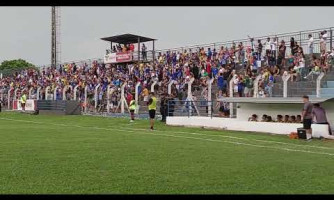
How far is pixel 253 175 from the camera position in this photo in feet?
31.1

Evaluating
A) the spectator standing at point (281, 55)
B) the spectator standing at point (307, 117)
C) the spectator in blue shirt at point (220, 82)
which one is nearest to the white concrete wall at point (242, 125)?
the spectator standing at point (307, 117)

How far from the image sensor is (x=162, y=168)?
10.3 m

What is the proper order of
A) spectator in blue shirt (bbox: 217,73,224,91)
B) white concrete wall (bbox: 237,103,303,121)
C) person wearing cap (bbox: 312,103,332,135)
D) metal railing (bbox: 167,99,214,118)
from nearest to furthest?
person wearing cap (bbox: 312,103,332,135)
white concrete wall (bbox: 237,103,303,121)
metal railing (bbox: 167,99,214,118)
spectator in blue shirt (bbox: 217,73,224,91)

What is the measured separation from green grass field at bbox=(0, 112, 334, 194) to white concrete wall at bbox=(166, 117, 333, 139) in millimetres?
2925

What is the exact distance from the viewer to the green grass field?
7930 mm

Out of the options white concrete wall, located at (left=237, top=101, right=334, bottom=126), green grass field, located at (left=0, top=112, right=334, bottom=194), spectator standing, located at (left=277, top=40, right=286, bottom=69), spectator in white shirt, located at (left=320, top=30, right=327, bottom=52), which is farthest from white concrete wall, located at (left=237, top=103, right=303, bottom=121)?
green grass field, located at (left=0, top=112, right=334, bottom=194)

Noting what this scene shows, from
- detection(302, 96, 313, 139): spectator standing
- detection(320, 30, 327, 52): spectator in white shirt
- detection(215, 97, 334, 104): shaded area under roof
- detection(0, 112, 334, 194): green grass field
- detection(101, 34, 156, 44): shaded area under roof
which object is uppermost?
detection(101, 34, 156, 44): shaded area under roof

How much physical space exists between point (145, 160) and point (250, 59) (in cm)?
1892

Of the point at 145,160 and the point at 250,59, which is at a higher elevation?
the point at 250,59

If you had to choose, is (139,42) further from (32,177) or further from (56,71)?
(32,177)

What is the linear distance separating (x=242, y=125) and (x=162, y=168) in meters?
13.8

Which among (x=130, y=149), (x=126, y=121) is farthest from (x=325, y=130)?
(x=126, y=121)

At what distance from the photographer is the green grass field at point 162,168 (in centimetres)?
793

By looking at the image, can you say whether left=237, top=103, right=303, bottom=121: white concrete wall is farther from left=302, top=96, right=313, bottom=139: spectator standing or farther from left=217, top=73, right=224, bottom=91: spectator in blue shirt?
left=302, top=96, right=313, bottom=139: spectator standing
